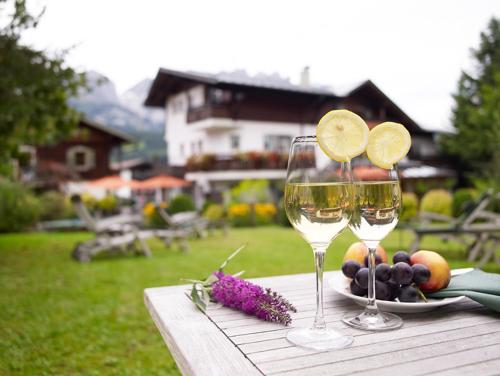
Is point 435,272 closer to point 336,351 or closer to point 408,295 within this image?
point 408,295

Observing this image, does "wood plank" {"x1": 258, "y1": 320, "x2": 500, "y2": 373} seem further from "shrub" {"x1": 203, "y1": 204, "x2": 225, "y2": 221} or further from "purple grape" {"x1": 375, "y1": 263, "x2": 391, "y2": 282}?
"shrub" {"x1": 203, "y1": 204, "x2": 225, "y2": 221}

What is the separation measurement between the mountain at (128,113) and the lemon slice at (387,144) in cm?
809

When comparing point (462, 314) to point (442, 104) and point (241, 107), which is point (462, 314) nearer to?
point (241, 107)

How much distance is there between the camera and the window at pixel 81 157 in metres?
27.0

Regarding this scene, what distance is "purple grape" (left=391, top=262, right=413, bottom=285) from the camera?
1249mm

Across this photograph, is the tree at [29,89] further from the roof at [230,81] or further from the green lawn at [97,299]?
the roof at [230,81]

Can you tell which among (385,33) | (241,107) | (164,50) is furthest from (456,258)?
(241,107)

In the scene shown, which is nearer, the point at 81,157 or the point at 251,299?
the point at 251,299

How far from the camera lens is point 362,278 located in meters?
1.30

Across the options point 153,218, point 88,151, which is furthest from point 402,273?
point 88,151

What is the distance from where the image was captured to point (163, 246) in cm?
1030

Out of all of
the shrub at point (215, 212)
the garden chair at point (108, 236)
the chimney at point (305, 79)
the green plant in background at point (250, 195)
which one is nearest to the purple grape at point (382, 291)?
the garden chair at point (108, 236)

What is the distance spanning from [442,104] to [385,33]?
2208cm

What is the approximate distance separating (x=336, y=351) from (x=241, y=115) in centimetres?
2260
